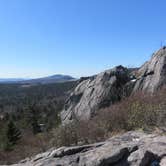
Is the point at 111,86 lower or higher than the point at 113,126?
higher

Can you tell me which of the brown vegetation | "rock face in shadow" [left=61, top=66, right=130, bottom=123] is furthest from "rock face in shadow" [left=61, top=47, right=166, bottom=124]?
the brown vegetation

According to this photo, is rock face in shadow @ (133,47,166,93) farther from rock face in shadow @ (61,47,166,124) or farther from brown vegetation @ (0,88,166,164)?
brown vegetation @ (0,88,166,164)

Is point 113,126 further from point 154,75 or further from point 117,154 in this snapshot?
point 154,75

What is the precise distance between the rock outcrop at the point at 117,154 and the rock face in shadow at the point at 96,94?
38.9 feet

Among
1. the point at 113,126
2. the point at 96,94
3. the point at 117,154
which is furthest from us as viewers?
the point at 96,94

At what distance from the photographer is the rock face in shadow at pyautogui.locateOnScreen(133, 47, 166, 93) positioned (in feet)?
62.2

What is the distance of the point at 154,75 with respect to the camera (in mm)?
20812

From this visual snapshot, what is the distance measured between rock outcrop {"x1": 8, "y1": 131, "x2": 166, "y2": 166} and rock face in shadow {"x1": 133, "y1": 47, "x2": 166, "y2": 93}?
12.3 metres

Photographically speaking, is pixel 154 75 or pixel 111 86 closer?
pixel 154 75

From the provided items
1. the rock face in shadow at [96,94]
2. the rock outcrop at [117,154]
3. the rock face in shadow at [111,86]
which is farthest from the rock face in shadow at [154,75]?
the rock outcrop at [117,154]

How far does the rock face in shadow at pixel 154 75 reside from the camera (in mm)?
18953

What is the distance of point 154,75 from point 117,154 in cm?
1614

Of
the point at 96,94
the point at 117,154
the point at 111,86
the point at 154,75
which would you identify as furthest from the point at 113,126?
the point at 96,94

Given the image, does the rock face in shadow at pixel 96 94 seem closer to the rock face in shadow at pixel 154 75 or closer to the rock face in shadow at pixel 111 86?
the rock face in shadow at pixel 111 86
